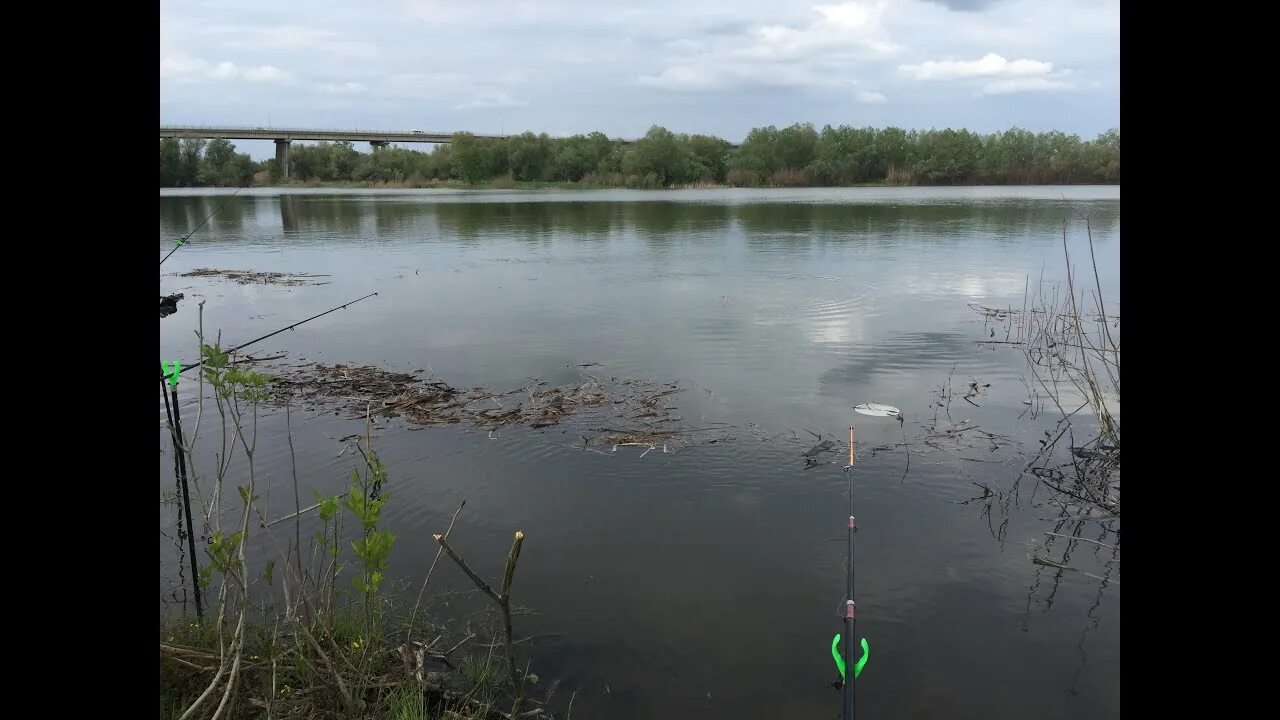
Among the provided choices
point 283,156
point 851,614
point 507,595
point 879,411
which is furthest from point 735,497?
point 283,156

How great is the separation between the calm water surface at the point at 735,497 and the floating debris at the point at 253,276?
1166mm

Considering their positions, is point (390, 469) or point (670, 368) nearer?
point (390, 469)

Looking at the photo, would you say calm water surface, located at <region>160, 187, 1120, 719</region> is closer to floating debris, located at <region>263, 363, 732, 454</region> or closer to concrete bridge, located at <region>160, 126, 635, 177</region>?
floating debris, located at <region>263, 363, 732, 454</region>

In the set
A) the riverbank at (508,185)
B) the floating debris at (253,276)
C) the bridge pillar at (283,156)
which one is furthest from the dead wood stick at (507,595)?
the bridge pillar at (283,156)

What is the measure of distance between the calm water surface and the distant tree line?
186ft

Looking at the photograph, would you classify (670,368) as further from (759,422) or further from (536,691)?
(536,691)

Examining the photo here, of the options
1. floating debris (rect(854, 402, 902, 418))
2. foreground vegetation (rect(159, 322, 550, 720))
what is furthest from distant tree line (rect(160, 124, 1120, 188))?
foreground vegetation (rect(159, 322, 550, 720))

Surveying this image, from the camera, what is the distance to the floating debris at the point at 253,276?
1888 cm

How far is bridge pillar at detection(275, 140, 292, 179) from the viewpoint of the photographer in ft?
278

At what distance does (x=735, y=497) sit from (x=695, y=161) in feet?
261
